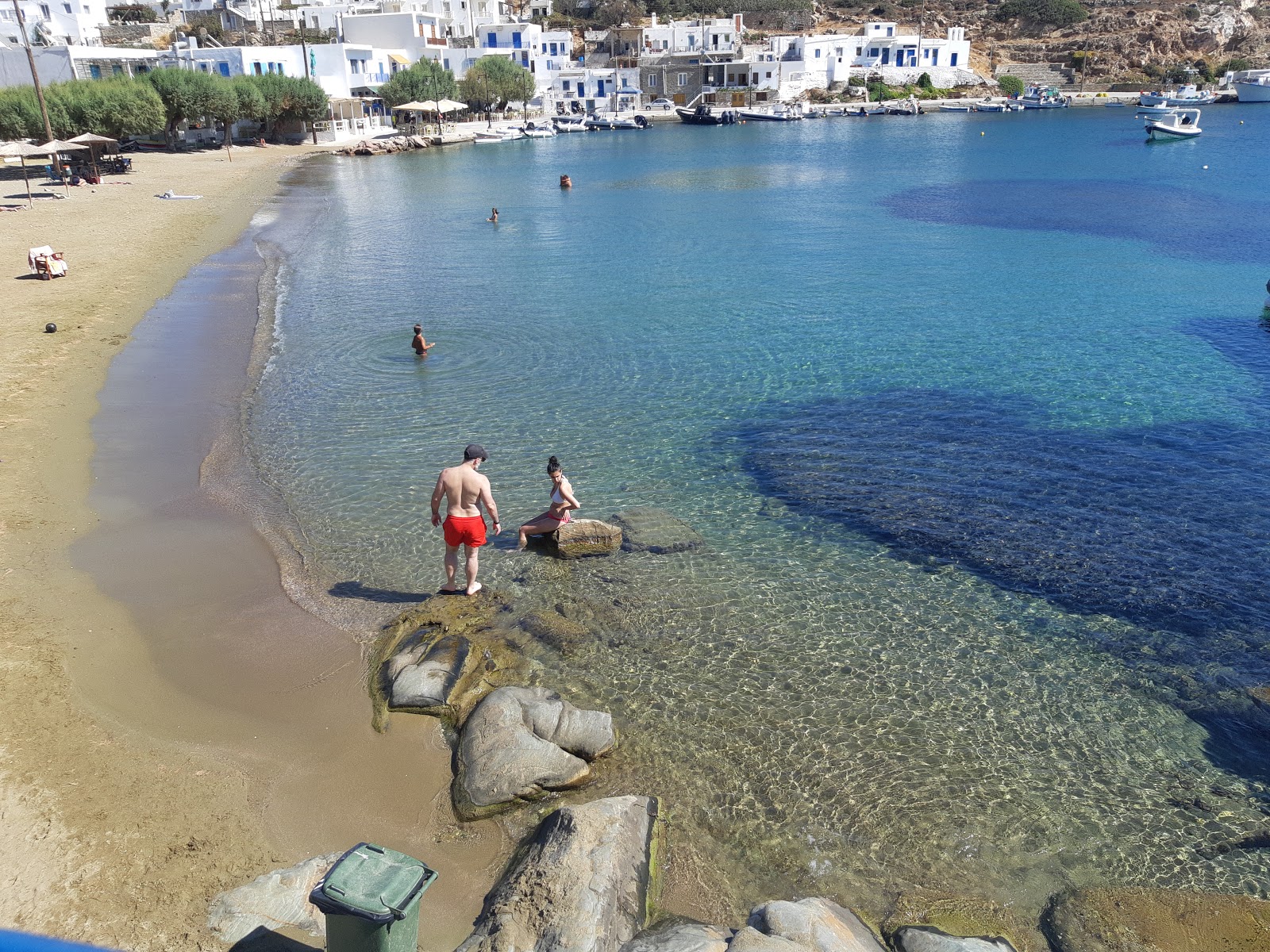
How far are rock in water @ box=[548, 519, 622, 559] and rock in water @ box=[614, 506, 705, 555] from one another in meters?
0.26

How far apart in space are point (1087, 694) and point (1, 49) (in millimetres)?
84421

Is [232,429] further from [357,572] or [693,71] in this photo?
[693,71]

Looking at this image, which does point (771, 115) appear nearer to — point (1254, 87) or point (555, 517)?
point (1254, 87)

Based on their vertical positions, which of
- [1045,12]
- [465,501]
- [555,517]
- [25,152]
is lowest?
[555,517]

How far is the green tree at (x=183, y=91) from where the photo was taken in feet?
199

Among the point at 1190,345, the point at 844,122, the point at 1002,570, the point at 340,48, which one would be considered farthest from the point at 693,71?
the point at 1002,570

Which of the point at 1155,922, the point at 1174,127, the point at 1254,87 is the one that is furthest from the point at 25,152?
the point at 1254,87

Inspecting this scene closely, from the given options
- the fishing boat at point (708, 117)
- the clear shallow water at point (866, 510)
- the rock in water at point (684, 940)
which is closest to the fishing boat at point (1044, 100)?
the fishing boat at point (708, 117)

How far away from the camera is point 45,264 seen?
25516mm

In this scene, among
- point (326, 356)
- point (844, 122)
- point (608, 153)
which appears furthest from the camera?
point (844, 122)

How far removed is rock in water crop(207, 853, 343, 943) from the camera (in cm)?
614

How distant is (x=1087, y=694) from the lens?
9227 mm

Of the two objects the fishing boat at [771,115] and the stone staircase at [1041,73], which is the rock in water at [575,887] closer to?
the fishing boat at [771,115]

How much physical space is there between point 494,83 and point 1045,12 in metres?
93.5
